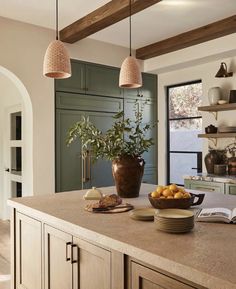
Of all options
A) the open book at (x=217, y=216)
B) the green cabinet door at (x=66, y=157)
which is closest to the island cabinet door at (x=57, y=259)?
the open book at (x=217, y=216)

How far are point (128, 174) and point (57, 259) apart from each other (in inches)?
30.1

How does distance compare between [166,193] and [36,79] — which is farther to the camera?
[36,79]

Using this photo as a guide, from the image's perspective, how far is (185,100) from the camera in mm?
5055

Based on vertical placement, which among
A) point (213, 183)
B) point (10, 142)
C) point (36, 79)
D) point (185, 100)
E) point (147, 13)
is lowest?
point (213, 183)

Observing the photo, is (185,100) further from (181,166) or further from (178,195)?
(178,195)

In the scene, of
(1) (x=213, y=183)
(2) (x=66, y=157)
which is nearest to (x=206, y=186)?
(1) (x=213, y=183)

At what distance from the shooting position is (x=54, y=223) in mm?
1688

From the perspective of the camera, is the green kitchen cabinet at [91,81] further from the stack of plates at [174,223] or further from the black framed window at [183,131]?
the stack of plates at [174,223]

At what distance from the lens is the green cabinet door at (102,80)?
14.5 feet

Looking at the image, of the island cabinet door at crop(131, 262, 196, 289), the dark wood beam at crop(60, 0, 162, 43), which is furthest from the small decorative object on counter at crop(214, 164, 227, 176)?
the island cabinet door at crop(131, 262, 196, 289)

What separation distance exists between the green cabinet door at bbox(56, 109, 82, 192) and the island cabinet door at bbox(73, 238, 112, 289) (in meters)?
2.54

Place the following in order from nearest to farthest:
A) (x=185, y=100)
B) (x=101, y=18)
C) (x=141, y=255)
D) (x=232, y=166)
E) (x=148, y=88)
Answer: (x=141, y=255) → (x=101, y=18) → (x=232, y=166) → (x=185, y=100) → (x=148, y=88)

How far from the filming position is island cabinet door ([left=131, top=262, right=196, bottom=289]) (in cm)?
111

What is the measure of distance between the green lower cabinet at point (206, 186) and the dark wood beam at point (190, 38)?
1885mm
